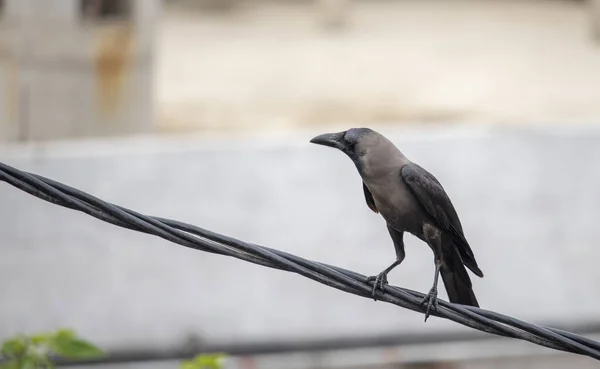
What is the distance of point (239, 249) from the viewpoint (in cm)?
183

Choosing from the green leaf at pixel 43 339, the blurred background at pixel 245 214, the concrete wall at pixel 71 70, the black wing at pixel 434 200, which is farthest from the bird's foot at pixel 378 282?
the concrete wall at pixel 71 70

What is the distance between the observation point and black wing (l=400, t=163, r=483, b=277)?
212 cm

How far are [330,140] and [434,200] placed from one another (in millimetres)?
284

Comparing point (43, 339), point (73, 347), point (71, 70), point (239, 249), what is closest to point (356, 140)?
point (239, 249)

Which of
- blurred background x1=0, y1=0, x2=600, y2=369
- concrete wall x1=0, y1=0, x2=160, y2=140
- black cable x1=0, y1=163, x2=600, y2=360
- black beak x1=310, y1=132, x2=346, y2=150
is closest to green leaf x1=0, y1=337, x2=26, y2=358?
black cable x1=0, y1=163, x2=600, y2=360

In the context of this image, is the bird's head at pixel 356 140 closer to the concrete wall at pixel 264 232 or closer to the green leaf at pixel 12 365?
the green leaf at pixel 12 365

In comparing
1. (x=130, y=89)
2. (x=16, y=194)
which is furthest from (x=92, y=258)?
(x=130, y=89)

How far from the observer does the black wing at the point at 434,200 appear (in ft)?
6.96

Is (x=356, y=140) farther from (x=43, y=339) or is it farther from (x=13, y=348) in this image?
(x=13, y=348)

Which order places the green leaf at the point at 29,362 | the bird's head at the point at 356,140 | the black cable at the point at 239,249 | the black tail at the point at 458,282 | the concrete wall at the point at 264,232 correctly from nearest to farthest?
the black cable at the point at 239,249
the bird's head at the point at 356,140
the black tail at the point at 458,282
the green leaf at the point at 29,362
the concrete wall at the point at 264,232

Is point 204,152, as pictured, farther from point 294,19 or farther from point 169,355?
point 294,19

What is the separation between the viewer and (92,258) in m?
5.35

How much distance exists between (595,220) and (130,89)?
267cm

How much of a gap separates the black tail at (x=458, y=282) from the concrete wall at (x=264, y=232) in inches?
118
